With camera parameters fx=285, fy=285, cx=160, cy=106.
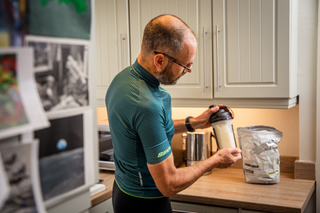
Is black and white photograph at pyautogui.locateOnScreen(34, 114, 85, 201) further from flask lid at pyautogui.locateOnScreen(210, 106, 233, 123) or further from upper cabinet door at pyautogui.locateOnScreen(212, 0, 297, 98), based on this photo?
upper cabinet door at pyautogui.locateOnScreen(212, 0, 297, 98)

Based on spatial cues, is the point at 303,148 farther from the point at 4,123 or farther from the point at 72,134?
the point at 4,123

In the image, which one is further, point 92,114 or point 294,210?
point 294,210

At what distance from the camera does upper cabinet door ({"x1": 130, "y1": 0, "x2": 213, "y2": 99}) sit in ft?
5.87

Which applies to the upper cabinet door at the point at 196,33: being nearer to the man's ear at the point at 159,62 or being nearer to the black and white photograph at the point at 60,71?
the man's ear at the point at 159,62

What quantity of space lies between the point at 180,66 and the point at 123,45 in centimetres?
95

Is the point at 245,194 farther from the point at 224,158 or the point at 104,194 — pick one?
the point at 104,194

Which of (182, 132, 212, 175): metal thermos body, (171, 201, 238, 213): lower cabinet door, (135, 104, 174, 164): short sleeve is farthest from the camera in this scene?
(182, 132, 212, 175): metal thermos body

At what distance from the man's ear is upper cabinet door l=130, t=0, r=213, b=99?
2.39 ft

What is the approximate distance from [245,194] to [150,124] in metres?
0.89

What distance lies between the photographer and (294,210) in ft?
4.58

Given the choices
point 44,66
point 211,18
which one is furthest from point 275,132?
point 44,66

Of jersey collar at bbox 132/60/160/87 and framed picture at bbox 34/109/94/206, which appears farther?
jersey collar at bbox 132/60/160/87

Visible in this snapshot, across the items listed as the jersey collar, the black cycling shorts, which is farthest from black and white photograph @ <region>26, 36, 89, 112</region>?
the black cycling shorts

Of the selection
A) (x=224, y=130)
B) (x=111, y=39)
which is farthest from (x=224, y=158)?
(x=111, y=39)
